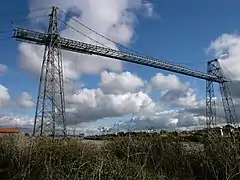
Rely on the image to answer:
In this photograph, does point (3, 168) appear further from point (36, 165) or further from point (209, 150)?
point (209, 150)

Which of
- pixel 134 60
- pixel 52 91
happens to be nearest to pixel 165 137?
pixel 52 91

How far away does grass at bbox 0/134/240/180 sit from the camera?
6.07 metres

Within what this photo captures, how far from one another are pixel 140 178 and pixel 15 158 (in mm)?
5474

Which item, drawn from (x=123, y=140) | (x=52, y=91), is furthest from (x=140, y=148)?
(x=52, y=91)

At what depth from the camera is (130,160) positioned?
7465 mm

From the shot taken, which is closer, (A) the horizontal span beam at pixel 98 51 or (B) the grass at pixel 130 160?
(B) the grass at pixel 130 160

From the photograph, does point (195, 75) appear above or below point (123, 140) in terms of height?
above

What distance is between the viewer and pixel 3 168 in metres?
11.2

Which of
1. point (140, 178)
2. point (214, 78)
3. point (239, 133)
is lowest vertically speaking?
point (140, 178)

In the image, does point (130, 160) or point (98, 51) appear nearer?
point (130, 160)

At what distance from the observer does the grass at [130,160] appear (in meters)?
6.07

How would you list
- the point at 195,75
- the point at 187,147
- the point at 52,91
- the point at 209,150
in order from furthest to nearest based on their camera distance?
1. the point at 195,75
2. the point at 52,91
3. the point at 187,147
4. the point at 209,150

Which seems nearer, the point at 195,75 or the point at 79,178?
the point at 79,178

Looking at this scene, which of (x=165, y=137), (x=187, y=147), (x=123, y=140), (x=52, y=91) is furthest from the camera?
(x=52, y=91)
